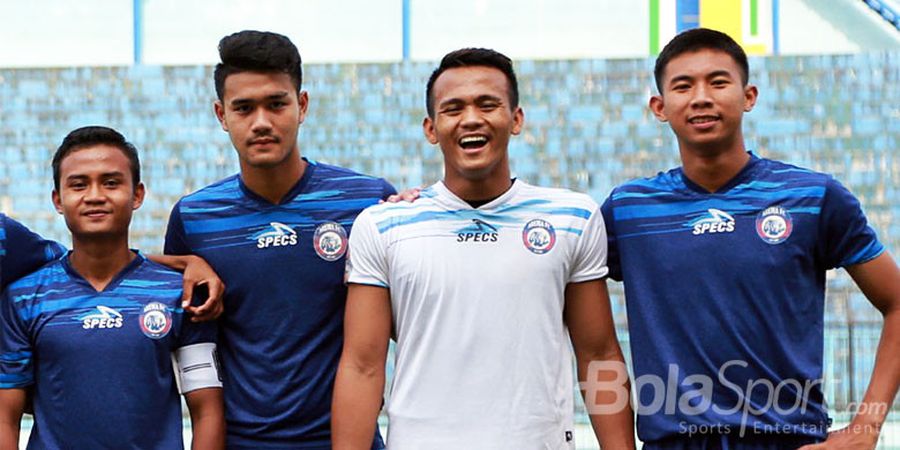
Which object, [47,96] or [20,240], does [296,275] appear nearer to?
[20,240]

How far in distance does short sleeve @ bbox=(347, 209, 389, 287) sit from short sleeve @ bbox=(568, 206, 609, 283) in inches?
17.2

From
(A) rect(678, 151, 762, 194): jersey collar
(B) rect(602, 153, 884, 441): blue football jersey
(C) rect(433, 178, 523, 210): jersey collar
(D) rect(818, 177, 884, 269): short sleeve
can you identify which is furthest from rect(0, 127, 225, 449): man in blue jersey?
(D) rect(818, 177, 884, 269): short sleeve

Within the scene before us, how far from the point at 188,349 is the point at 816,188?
154 centimetres

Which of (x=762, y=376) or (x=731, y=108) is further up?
(x=731, y=108)

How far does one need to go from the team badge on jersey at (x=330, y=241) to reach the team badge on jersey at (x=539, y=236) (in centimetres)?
50

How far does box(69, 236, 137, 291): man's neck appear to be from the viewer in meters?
3.18

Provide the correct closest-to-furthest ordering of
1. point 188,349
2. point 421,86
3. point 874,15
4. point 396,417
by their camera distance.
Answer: point 396,417
point 188,349
point 421,86
point 874,15

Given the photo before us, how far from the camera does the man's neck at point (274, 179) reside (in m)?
3.17

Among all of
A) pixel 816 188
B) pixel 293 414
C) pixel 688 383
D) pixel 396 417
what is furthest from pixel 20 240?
pixel 816 188

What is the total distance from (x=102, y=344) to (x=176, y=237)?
0.36 meters

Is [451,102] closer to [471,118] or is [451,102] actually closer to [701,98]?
[471,118]

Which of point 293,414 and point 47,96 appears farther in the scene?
point 47,96

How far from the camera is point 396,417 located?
9.41 ft

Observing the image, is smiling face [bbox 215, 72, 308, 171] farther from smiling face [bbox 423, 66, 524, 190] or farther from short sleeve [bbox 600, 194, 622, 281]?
short sleeve [bbox 600, 194, 622, 281]
